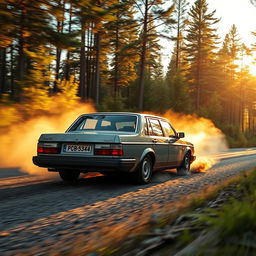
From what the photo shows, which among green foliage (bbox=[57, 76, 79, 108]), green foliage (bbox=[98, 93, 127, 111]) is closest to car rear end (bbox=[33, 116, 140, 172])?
green foliage (bbox=[57, 76, 79, 108])

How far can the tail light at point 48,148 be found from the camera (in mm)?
6883

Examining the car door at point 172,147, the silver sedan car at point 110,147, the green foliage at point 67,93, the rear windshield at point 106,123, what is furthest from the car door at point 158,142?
the green foliage at point 67,93

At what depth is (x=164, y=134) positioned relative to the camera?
866 centimetres

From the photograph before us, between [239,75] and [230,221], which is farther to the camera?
[239,75]

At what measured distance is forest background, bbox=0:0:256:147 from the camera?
12242mm

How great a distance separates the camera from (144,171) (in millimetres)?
7434

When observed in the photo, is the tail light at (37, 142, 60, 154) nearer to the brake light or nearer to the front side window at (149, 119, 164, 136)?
the brake light

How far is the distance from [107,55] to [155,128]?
31287mm

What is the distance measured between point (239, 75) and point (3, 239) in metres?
74.0

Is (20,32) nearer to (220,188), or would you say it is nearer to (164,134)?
(164,134)

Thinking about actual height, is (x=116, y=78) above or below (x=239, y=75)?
below

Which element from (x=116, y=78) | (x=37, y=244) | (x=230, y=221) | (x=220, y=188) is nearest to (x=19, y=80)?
(x=220, y=188)

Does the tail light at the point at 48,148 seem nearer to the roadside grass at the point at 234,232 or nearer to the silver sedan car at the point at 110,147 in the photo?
the silver sedan car at the point at 110,147

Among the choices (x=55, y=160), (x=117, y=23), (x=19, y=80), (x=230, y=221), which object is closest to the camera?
(x=230, y=221)
